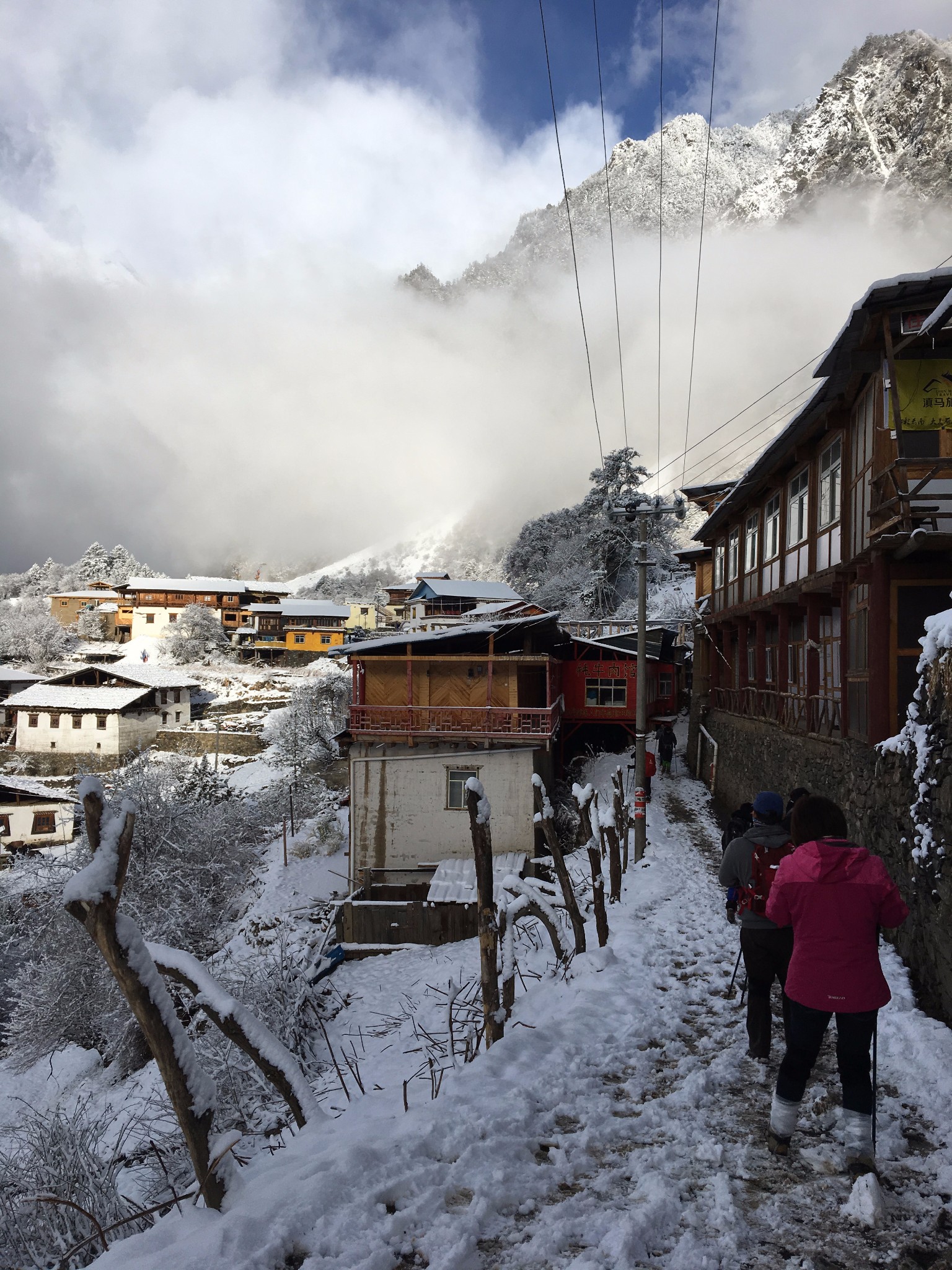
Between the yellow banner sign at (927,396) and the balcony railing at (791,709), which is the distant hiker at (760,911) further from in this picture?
the yellow banner sign at (927,396)

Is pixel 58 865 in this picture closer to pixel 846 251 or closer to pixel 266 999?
pixel 266 999

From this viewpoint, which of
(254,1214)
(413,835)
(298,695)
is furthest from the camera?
(298,695)

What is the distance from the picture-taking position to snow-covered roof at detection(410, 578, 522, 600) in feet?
181

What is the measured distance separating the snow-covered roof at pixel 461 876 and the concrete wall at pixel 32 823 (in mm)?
20814

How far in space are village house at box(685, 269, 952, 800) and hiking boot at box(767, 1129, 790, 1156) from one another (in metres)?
7.19

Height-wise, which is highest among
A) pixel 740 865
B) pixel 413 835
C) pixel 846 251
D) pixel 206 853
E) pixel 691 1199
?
pixel 846 251

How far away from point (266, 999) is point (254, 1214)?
37.5 feet

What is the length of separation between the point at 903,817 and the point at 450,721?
13933 mm

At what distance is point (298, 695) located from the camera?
4594 cm

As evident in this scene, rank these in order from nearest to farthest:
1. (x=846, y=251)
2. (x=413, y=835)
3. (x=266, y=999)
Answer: (x=266, y=999)
(x=413, y=835)
(x=846, y=251)

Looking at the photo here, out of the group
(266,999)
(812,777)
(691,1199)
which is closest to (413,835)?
(266,999)

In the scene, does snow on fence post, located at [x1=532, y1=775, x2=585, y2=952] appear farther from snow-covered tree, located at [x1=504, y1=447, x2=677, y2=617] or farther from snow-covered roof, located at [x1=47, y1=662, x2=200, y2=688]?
snow-covered roof, located at [x1=47, y1=662, x2=200, y2=688]

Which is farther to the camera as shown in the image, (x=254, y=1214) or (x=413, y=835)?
(x=413, y=835)

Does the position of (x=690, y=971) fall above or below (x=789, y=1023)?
below
